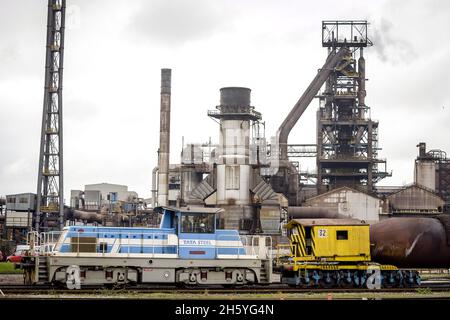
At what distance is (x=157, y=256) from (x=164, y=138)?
5518cm

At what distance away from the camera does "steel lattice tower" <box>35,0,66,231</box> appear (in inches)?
2552

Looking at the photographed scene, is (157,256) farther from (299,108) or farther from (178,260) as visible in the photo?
(299,108)

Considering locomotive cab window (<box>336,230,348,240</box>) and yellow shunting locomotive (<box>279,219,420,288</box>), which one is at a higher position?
locomotive cab window (<box>336,230,348,240</box>)

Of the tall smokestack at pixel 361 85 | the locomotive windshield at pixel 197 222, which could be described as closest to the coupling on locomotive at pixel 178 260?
the locomotive windshield at pixel 197 222

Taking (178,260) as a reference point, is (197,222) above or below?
above

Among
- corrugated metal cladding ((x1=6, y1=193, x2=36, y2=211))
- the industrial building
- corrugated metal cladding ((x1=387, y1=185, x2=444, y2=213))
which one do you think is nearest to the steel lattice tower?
corrugated metal cladding ((x1=6, y1=193, x2=36, y2=211))

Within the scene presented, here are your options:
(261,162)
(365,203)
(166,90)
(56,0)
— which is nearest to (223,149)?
(261,162)

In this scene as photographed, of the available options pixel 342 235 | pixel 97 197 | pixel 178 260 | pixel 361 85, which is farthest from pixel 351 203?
pixel 178 260

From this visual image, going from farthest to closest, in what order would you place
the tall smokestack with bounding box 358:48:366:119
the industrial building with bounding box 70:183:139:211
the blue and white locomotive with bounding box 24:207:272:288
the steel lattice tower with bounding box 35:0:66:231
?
the industrial building with bounding box 70:183:139:211 → the tall smokestack with bounding box 358:48:366:119 → the steel lattice tower with bounding box 35:0:66:231 → the blue and white locomotive with bounding box 24:207:272:288

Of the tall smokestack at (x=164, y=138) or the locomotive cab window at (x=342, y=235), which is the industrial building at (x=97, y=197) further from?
the locomotive cab window at (x=342, y=235)

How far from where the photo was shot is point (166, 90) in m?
78.1

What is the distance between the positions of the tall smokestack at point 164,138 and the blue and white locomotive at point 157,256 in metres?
53.3

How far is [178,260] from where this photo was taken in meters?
24.2

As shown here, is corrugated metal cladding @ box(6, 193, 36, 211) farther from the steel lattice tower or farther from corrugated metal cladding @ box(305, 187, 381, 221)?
corrugated metal cladding @ box(305, 187, 381, 221)
